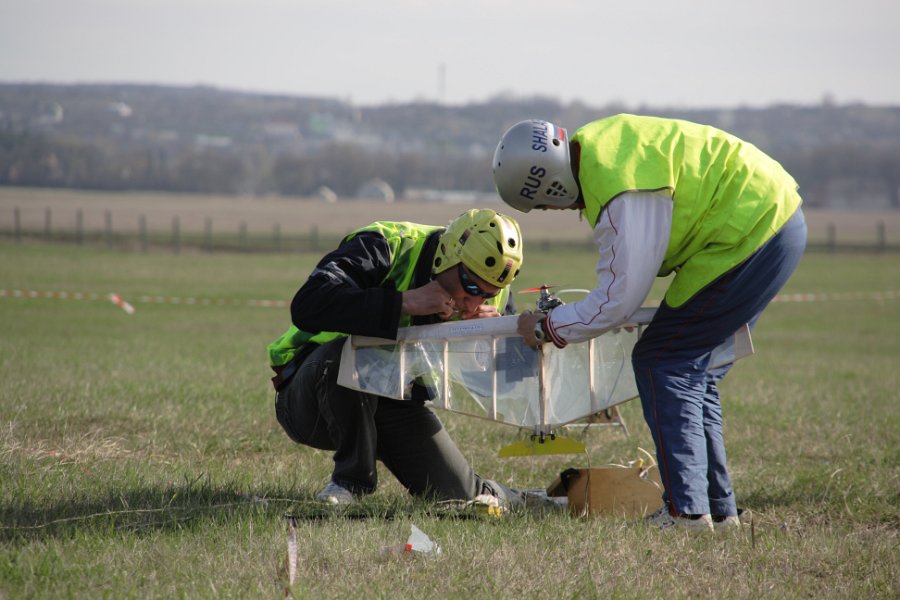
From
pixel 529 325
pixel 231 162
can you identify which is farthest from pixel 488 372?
pixel 231 162

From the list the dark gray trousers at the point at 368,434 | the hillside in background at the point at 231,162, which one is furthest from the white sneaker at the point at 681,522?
the hillside in background at the point at 231,162

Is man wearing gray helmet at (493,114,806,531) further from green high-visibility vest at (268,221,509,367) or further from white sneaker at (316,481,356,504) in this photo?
white sneaker at (316,481,356,504)

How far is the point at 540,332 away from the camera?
501cm

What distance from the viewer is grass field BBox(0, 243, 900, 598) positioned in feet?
13.3

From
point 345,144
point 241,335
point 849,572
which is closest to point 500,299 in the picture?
point 849,572

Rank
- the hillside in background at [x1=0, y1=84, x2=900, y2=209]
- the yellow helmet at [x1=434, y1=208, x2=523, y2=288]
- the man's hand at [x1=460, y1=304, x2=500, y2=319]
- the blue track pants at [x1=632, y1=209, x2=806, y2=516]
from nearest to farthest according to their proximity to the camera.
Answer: the blue track pants at [x1=632, y1=209, x2=806, y2=516]
the yellow helmet at [x1=434, y1=208, x2=523, y2=288]
the man's hand at [x1=460, y1=304, x2=500, y2=319]
the hillside in background at [x1=0, y1=84, x2=900, y2=209]

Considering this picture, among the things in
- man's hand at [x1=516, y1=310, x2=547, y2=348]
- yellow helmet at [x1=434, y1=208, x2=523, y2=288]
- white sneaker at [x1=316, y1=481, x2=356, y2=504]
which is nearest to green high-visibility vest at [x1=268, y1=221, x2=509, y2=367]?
yellow helmet at [x1=434, y1=208, x2=523, y2=288]

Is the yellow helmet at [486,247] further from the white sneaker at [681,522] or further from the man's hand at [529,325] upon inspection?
the white sneaker at [681,522]

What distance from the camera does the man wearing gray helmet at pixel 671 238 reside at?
4.71 m

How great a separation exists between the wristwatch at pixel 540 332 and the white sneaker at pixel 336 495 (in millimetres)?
1301

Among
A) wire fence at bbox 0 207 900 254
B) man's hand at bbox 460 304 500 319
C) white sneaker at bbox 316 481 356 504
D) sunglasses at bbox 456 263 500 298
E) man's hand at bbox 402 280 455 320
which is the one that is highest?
sunglasses at bbox 456 263 500 298

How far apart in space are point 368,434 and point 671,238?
1.86m

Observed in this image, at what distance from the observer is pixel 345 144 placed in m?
165

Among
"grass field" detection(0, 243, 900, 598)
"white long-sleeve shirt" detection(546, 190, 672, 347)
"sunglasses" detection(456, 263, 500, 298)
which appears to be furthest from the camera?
"sunglasses" detection(456, 263, 500, 298)
